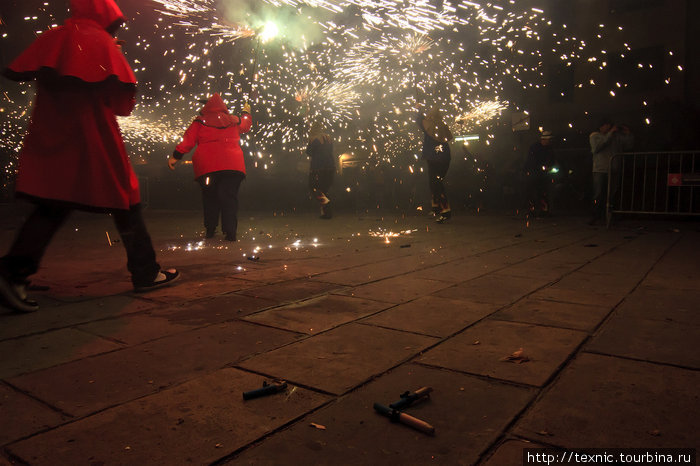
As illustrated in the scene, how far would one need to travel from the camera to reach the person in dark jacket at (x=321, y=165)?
10.3 meters

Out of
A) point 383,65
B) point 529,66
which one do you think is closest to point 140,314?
point 383,65

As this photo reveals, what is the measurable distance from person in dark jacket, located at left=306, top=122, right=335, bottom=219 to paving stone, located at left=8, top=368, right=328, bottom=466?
334 inches

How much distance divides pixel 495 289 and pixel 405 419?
2213 millimetres

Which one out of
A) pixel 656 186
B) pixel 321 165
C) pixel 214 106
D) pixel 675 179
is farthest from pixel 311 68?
pixel 675 179

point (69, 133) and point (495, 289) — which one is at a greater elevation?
point (69, 133)

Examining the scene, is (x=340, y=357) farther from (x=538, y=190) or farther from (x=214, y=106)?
(x=538, y=190)

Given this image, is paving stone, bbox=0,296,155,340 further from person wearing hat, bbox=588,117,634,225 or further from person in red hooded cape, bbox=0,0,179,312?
person wearing hat, bbox=588,117,634,225

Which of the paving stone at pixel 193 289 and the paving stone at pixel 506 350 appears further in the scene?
the paving stone at pixel 193 289

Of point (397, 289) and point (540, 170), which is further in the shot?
point (540, 170)

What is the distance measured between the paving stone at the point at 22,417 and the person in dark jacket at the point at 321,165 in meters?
8.53

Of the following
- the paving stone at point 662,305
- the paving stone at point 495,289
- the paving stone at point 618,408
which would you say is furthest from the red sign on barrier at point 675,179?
the paving stone at point 618,408

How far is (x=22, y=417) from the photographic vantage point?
162cm

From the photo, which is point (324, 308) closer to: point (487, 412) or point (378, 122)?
point (487, 412)

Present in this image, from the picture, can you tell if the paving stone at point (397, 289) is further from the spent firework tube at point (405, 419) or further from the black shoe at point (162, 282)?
the spent firework tube at point (405, 419)
